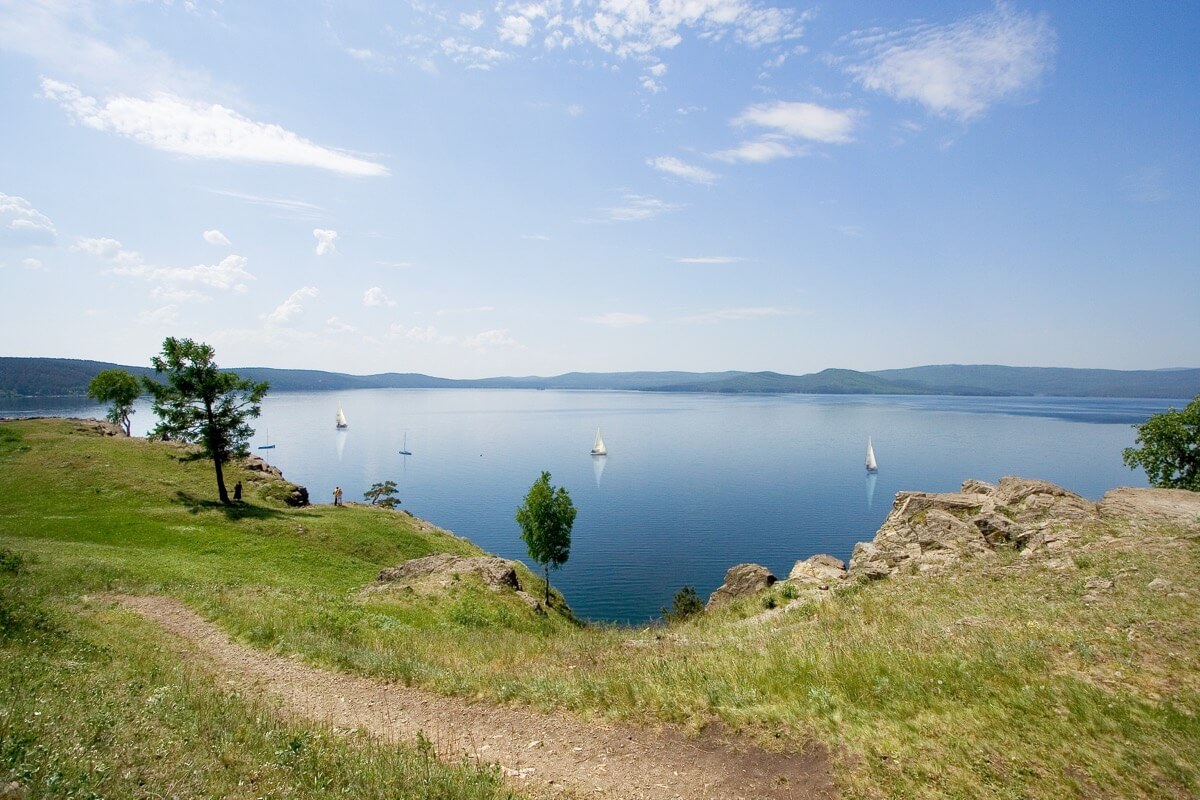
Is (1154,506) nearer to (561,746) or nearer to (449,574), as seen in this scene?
(561,746)

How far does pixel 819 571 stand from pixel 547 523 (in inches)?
951

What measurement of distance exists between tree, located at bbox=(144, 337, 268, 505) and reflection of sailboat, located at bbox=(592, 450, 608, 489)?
67526mm

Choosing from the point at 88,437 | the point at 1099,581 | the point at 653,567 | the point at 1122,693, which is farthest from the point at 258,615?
the point at 88,437

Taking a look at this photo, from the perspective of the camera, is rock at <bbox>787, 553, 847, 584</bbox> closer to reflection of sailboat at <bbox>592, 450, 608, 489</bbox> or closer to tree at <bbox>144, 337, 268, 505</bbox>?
tree at <bbox>144, 337, 268, 505</bbox>

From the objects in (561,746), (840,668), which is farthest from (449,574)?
(840,668)

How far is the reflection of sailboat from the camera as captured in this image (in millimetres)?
112650

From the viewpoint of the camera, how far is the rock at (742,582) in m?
29.1

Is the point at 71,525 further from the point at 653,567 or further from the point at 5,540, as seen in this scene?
the point at 653,567

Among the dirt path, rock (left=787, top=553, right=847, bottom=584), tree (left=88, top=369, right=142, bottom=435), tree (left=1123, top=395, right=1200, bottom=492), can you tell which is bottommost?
rock (left=787, top=553, right=847, bottom=584)

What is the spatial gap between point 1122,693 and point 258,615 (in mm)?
22533

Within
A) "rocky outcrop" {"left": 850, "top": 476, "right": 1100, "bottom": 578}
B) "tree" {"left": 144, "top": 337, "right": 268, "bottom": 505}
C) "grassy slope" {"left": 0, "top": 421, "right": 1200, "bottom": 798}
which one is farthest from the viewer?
"tree" {"left": 144, "top": 337, "right": 268, "bottom": 505}

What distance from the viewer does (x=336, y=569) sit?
3459 cm

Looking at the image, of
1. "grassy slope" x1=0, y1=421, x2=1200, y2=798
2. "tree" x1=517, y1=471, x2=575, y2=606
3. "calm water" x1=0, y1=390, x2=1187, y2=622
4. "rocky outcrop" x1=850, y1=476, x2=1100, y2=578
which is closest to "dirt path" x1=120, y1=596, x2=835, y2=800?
"grassy slope" x1=0, y1=421, x2=1200, y2=798

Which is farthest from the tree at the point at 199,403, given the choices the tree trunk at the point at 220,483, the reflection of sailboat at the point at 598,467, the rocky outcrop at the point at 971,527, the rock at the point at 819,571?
the reflection of sailboat at the point at 598,467
